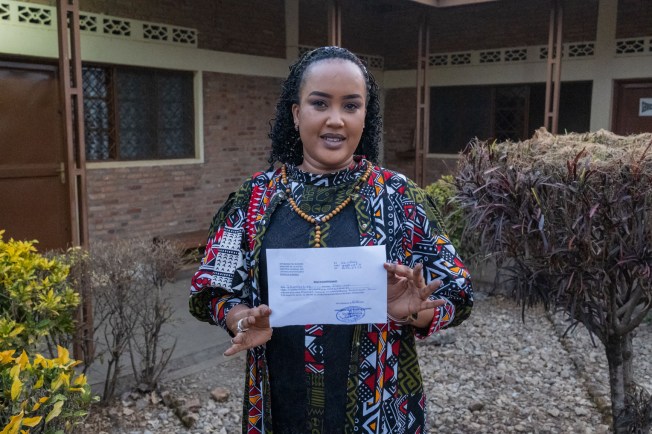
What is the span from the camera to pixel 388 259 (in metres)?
1.69

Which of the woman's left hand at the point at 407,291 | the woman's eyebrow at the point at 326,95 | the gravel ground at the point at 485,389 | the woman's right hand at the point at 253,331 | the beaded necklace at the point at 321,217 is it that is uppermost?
the woman's eyebrow at the point at 326,95

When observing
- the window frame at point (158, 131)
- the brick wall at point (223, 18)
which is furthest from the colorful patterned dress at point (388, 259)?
the brick wall at point (223, 18)

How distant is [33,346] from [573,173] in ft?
9.09

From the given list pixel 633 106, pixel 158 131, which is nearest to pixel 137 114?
pixel 158 131

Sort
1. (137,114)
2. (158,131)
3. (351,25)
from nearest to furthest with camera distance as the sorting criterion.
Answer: (137,114) → (158,131) → (351,25)

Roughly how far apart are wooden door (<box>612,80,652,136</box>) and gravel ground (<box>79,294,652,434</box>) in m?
5.04

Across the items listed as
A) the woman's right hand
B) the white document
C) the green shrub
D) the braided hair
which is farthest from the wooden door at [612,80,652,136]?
the woman's right hand

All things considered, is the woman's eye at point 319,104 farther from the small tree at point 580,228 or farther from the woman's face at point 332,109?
the small tree at point 580,228

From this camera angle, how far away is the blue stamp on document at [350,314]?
5.19ft

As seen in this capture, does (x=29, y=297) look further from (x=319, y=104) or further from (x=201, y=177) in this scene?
(x=201, y=177)

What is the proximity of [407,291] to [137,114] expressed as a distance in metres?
7.07

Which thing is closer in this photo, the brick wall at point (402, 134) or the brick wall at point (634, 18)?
the brick wall at point (634, 18)

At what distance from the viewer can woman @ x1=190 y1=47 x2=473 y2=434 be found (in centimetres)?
168

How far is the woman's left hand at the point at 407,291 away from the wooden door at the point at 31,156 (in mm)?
5877
